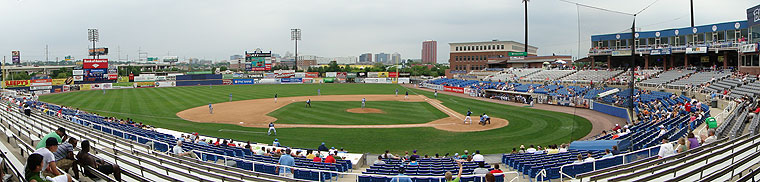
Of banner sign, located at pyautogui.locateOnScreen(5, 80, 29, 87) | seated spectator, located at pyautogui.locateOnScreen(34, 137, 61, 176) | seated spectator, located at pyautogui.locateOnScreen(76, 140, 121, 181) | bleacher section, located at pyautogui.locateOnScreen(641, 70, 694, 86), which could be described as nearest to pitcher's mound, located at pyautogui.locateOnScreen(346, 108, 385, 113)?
bleacher section, located at pyautogui.locateOnScreen(641, 70, 694, 86)

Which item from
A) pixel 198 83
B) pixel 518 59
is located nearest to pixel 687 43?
pixel 518 59

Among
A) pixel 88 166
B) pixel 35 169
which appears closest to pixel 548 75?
pixel 88 166

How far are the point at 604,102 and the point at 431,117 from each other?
574 inches

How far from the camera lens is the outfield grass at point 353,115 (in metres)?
30.8

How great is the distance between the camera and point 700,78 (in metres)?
36.6

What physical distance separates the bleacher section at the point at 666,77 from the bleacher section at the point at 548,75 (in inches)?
515

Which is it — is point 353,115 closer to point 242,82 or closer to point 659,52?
point 659,52

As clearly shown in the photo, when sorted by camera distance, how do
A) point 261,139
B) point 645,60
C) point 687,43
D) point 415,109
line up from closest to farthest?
point 261,139 → point 415,109 → point 687,43 → point 645,60

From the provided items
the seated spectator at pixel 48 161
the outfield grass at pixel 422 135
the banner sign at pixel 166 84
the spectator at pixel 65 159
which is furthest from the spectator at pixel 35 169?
the banner sign at pixel 166 84

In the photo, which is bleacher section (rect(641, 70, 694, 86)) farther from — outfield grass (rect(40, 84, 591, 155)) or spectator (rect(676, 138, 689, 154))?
spectator (rect(676, 138, 689, 154))

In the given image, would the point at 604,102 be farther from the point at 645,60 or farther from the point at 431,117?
the point at 645,60

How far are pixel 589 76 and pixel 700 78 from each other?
13.4 m

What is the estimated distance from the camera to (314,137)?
2434 centimetres

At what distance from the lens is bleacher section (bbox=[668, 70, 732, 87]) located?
35088mm
